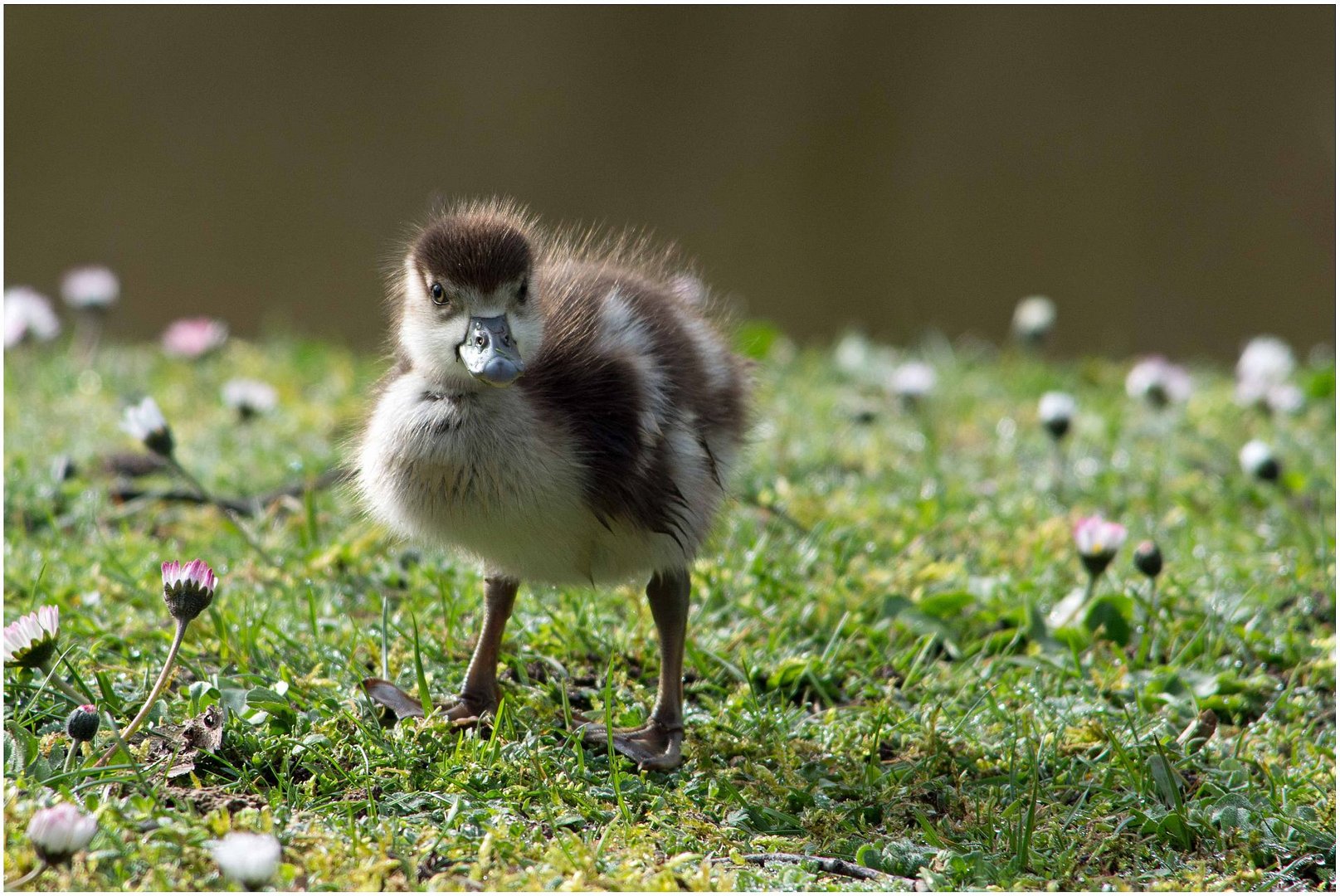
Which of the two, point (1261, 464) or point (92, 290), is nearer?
point (1261, 464)

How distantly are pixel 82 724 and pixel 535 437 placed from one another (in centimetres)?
97

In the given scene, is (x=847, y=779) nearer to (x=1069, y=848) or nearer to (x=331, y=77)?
(x=1069, y=848)

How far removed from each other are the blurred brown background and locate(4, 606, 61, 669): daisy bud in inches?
270

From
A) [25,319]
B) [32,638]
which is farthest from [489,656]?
[25,319]

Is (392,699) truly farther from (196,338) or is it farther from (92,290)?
(92,290)

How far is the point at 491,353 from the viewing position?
8.50 feet

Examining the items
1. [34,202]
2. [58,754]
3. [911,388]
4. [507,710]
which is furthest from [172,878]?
[34,202]

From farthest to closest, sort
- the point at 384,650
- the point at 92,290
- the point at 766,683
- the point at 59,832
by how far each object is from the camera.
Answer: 1. the point at 92,290
2. the point at 766,683
3. the point at 384,650
4. the point at 59,832

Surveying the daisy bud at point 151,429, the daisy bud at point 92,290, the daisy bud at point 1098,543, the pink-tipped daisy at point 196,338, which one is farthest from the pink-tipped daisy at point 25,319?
the daisy bud at point 1098,543

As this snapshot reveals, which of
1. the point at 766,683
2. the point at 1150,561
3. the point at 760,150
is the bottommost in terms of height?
the point at 766,683

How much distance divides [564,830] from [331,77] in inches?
323

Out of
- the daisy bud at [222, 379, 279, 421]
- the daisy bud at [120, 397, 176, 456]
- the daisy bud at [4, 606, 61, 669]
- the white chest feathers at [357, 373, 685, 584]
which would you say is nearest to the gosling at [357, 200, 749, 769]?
the white chest feathers at [357, 373, 685, 584]

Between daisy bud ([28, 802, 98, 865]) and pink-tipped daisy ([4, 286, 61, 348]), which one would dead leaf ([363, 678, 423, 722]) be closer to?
daisy bud ([28, 802, 98, 865])

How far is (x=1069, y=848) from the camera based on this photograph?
270 centimetres
